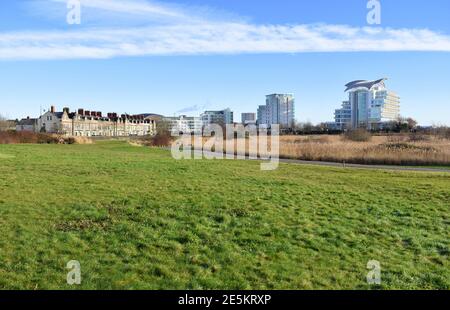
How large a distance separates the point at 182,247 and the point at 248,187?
7486mm

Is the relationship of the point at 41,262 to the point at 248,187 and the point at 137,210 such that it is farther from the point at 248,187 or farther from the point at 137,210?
the point at 248,187

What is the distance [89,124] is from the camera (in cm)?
11544

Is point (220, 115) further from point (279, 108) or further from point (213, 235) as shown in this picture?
point (213, 235)

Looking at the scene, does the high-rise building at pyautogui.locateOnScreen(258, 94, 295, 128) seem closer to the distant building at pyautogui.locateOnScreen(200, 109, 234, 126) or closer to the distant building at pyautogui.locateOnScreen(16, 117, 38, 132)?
the distant building at pyautogui.locateOnScreen(200, 109, 234, 126)

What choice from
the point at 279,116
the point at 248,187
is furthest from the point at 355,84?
the point at 248,187

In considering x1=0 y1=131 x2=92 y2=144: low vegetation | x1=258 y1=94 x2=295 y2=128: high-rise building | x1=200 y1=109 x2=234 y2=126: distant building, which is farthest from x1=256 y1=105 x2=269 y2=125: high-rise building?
x1=0 y1=131 x2=92 y2=144: low vegetation

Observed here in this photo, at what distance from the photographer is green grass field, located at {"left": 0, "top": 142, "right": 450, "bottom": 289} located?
6.14 metres

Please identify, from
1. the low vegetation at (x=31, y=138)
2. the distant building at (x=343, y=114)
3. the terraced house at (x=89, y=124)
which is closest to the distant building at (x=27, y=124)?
the terraced house at (x=89, y=124)

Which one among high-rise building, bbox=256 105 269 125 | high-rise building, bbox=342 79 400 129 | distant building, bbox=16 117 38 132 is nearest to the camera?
distant building, bbox=16 117 38 132

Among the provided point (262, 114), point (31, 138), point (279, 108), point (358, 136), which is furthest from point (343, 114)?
point (31, 138)

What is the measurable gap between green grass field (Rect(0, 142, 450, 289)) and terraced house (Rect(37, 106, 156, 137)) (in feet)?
259

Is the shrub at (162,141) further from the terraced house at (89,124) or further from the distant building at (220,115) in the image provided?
the distant building at (220,115)
